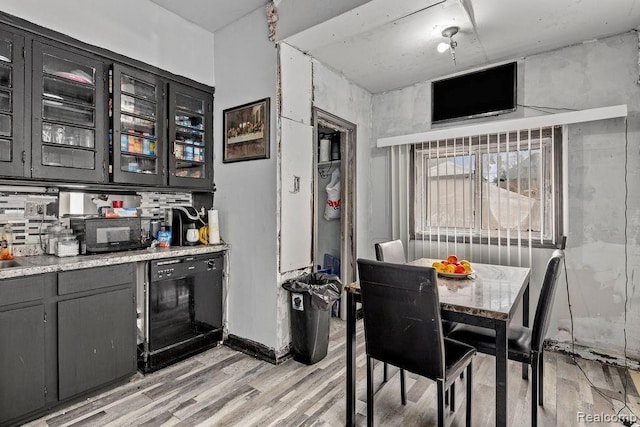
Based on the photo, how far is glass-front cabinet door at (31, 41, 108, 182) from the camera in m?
2.22

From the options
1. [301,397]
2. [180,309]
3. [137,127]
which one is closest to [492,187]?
[301,397]

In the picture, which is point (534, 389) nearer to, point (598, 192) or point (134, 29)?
point (598, 192)

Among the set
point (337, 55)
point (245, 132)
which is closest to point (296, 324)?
point (245, 132)

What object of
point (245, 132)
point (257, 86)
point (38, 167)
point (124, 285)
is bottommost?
point (124, 285)

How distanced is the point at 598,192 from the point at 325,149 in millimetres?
2728

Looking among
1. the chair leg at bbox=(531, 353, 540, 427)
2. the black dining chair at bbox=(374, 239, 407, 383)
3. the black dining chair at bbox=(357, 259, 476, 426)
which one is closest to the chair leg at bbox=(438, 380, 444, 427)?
the black dining chair at bbox=(357, 259, 476, 426)

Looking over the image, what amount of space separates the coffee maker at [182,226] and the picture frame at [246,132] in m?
0.62

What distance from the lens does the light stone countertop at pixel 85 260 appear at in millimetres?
1935

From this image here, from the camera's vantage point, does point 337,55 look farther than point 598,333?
Yes

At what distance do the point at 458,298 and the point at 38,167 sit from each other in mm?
2796

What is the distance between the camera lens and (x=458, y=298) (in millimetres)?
1770

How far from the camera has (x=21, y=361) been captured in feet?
6.34

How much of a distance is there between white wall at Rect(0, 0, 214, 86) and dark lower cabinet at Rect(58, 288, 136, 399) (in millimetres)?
1898

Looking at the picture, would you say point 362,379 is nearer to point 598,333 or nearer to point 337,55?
point 598,333
